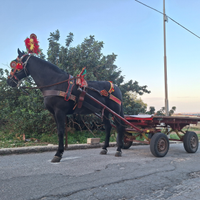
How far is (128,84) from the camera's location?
488 inches

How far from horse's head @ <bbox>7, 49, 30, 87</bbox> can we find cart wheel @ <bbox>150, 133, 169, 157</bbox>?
3763mm

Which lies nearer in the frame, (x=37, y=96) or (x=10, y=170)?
(x=10, y=170)

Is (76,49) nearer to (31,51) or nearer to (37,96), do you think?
(37,96)

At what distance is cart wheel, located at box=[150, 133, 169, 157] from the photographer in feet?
18.8

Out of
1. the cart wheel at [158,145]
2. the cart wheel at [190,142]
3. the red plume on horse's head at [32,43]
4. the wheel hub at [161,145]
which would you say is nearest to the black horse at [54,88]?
the red plume on horse's head at [32,43]

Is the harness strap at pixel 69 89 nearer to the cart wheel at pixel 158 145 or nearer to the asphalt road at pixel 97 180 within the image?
the asphalt road at pixel 97 180

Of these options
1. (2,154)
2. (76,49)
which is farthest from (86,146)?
(76,49)

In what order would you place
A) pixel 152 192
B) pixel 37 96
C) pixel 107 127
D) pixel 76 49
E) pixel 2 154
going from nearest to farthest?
pixel 152 192 < pixel 2 154 < pixel 107 127 < pixel 37 96 < pixel 76 49

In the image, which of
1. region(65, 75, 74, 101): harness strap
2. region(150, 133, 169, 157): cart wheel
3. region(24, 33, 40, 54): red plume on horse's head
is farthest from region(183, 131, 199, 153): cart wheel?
region(24, 33, 40, 54): red plume on horse's head

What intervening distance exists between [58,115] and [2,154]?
227 cm

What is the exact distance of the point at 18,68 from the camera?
16.4ft

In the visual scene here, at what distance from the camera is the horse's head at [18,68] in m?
5.02

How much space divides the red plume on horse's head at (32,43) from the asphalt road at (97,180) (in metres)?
2.64

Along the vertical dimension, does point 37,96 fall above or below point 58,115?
above
